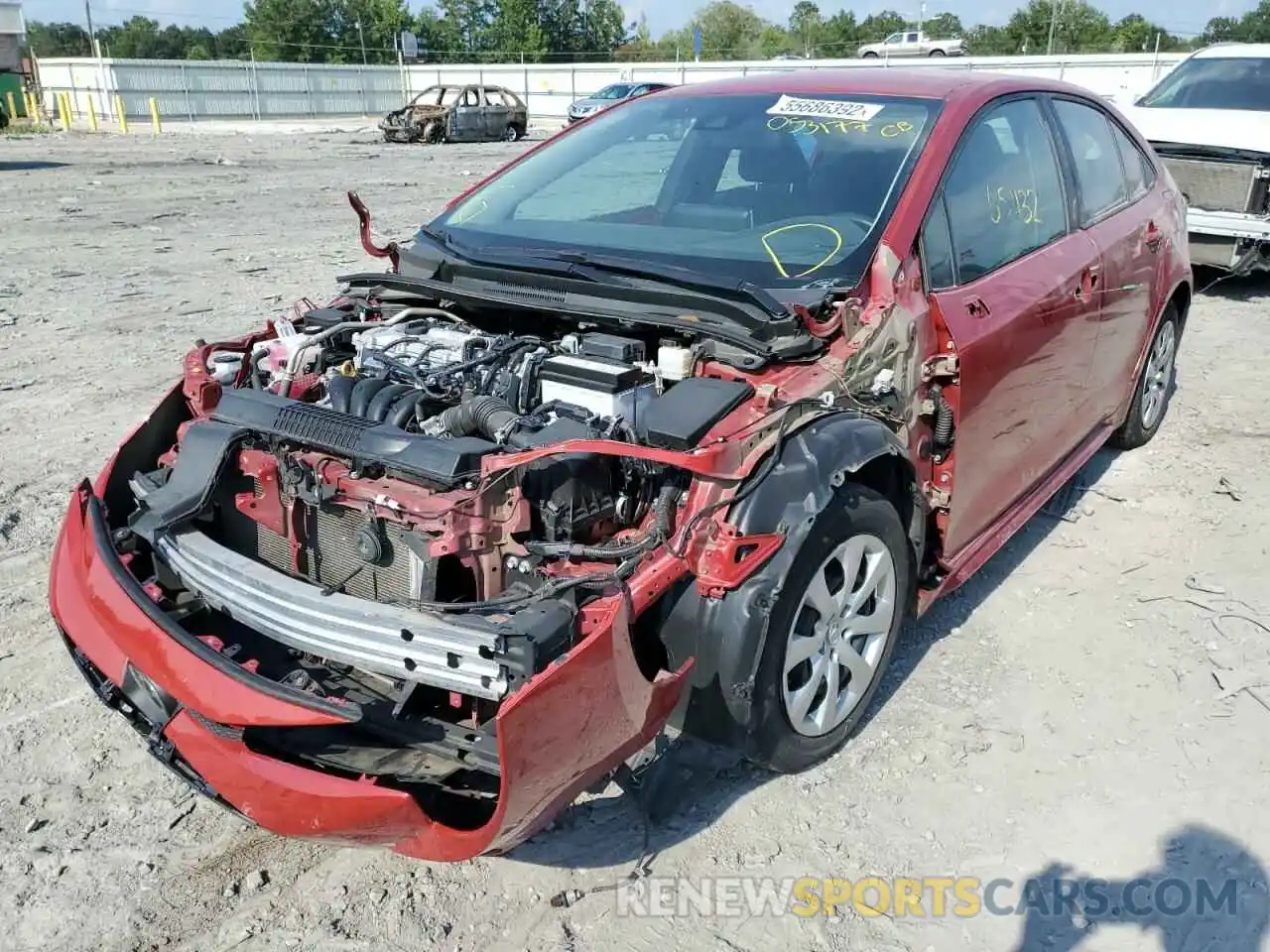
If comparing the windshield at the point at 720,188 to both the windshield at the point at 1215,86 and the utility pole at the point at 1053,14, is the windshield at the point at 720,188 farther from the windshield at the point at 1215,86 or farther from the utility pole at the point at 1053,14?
the utility pole at the point at 1053,14

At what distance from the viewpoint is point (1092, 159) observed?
4.37 metres

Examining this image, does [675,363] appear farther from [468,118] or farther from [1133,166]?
[468,118]

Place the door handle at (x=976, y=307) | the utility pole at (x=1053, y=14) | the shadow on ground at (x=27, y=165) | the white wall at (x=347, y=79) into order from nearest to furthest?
the door handle at (x=976, y=307) < the shadow on ground at (x=27, y=165) < the white wall at (x=347, y=79) < the utility pole at (x=1053, y=14)

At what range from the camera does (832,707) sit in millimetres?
3018

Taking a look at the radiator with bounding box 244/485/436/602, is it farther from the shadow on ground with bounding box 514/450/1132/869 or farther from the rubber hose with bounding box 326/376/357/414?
the shadow on ground with bounding box 514/450/1132/869

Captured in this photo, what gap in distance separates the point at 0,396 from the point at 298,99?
129 feet

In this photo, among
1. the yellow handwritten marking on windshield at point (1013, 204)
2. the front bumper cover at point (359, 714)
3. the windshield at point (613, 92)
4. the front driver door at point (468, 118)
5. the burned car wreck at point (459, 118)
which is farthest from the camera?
the windshield at point (613, 92)

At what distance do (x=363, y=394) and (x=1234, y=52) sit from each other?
1082 cm

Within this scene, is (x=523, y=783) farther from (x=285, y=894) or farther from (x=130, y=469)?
(x=130, y=469)

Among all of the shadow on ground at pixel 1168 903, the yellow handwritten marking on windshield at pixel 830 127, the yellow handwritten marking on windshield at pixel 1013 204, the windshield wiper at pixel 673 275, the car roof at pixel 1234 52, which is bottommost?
the shadow on ground at pixel 1168 903

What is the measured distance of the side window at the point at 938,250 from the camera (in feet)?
10.5

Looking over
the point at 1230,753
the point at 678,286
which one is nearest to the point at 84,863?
the point at 678,286

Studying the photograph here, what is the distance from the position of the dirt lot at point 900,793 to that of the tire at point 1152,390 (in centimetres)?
12

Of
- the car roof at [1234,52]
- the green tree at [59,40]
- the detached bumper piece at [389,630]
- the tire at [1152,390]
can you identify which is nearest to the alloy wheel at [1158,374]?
the tire at [1152,390]
